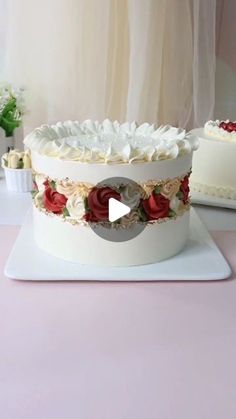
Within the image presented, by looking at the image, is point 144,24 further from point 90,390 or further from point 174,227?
point 90,390

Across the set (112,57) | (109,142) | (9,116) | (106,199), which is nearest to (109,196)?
(106,199)

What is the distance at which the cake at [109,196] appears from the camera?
61cm

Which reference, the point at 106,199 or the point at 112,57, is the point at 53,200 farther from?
the point at 112,57

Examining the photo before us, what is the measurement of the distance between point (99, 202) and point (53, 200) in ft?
0.23

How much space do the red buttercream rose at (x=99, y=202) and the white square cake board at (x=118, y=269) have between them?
70 millimetres

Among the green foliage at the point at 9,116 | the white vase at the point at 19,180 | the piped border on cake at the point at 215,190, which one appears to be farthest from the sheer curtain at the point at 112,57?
the piped border on cake at the point at 215,190

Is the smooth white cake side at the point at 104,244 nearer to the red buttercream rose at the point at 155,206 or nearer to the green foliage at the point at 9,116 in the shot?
the red buttercream rose at the point at 155,206

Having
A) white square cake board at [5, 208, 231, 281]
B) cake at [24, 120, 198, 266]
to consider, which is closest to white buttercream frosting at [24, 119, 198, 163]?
cake at [24, 120, 198, 266]

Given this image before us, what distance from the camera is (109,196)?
61 cm

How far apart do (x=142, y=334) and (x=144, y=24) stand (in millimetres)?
1008

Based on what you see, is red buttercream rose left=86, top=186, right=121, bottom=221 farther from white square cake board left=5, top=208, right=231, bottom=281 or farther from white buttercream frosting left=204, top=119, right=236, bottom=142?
white buttercream frosting left=204, top=119, right=236, bottom=142

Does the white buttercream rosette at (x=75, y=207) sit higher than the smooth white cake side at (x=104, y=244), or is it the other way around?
the white buttercream rosette at (x=75, y=207)

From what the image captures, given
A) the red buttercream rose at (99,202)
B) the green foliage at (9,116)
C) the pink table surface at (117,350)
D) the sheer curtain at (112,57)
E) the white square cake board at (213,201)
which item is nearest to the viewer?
the pink table surface at (117,350)

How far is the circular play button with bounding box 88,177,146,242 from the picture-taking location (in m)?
0.61
